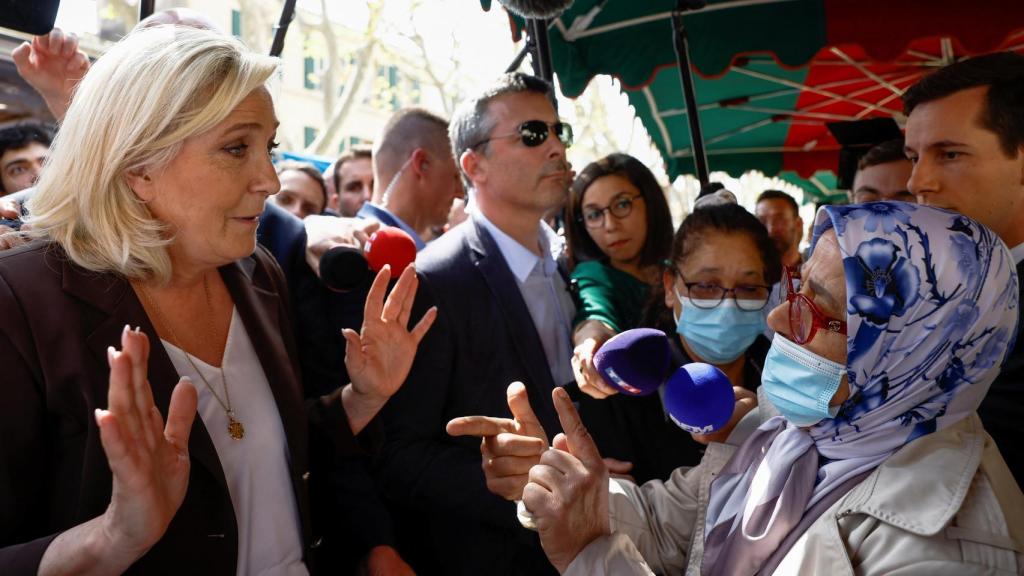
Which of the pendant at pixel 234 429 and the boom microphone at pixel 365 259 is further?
the boom microphone at pixel 365 259

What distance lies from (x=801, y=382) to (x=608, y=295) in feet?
4.99

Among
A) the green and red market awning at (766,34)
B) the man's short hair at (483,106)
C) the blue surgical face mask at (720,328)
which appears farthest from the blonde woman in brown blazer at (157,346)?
the green and red market awning at (766,34)

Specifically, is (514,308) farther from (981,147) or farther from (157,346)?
(981,147)

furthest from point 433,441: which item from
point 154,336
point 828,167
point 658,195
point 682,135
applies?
point 828,167

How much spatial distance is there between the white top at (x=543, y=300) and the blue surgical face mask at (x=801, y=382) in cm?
118

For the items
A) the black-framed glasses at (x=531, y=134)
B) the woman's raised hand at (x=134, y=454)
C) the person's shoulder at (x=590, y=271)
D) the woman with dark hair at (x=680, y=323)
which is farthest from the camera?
the person's shoulder at (x=590, y=271)

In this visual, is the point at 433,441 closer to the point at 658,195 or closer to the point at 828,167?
the point at 658,195

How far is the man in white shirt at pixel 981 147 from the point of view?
2.66 m

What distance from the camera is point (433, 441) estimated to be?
287cm

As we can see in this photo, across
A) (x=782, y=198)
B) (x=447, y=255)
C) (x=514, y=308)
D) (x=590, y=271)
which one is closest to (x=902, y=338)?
(x=514, y=308)

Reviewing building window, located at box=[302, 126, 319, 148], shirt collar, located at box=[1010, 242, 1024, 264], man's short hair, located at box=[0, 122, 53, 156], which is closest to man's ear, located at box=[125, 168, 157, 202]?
shirt collar, located at box=[1010, 242, 1024, 264]

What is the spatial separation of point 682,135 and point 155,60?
720cm

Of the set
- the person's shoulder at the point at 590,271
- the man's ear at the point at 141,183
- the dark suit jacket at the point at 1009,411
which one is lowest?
the dark suit jacket at the point at 1009,411

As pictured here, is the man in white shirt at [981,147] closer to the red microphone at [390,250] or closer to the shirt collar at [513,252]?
the shirt collar at [513,252]
